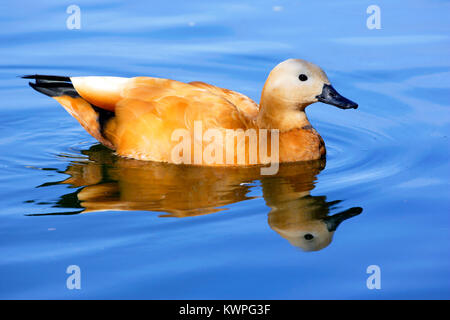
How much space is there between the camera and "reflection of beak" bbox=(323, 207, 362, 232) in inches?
259

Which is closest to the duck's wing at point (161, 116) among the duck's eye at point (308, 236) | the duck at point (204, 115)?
the duck at point (204, 115)

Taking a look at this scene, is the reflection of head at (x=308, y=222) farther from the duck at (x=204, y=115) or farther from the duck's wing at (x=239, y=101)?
the duck's wing at (x=239, y=101)

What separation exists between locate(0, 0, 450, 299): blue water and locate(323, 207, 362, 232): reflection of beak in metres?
0.04

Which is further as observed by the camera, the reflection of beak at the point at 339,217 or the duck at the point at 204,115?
the duck at the point at 204,115

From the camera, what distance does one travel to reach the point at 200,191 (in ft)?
24.2

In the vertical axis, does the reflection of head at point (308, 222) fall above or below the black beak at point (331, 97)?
below

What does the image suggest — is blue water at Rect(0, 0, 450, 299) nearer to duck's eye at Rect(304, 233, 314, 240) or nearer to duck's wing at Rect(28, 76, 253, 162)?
duck's eye at Rect(304, 233, 314, 240)

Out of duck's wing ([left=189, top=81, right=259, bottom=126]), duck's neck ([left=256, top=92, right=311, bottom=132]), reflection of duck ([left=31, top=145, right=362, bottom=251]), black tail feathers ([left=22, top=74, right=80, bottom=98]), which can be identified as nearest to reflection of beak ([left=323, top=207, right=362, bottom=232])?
reflection of duck ([left=31, top=145, right=362, bottom=251])

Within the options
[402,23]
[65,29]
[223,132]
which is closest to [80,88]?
[223,132]

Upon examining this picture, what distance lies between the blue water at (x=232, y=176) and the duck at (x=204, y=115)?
18 cm

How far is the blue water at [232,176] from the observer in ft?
18.7

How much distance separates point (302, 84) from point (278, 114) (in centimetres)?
43

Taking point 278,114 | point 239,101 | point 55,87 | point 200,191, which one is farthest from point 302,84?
point 55,87

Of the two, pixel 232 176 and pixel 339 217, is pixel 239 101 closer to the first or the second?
pixel 232 176
